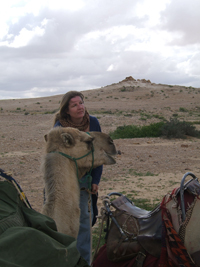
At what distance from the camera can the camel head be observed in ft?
9.36

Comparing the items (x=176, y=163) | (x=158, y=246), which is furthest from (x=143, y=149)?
(x=158, y=246)

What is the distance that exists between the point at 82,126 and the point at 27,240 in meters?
2.03

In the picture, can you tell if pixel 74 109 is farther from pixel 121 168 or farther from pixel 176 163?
pixel 176 163

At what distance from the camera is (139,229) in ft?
7.78

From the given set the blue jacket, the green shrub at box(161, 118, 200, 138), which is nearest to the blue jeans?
the blue jacket

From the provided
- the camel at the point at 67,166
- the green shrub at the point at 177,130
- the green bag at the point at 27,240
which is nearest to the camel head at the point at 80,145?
the camel at the point at 67,166

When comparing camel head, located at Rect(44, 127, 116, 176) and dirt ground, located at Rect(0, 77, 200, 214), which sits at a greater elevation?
camel head, located at Rect(44, 127, 116, 176)

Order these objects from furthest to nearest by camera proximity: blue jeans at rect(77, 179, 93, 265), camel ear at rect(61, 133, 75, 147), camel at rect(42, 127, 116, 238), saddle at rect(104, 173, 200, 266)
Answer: blue jeans at rect(77, 179, 93, 265)
camel ear at rect(61, 133, 75, 147)
camel at rect(42, 127, 116, 238)
saddle at rect(104, 173, 200, 266)

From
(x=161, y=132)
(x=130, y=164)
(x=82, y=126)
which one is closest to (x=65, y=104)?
(x=82, y=126)

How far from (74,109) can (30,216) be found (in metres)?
1.69

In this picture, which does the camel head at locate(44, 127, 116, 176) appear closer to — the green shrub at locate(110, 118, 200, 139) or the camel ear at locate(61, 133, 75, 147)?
the camel ear at locate(61, 133, 75, 147)

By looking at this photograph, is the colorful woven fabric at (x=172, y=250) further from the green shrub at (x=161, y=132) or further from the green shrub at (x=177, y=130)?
the green shrub at (x=177, y=130)

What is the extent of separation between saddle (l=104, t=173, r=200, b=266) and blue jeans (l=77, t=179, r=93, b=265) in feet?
2.33

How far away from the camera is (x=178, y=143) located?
12.6 metres
